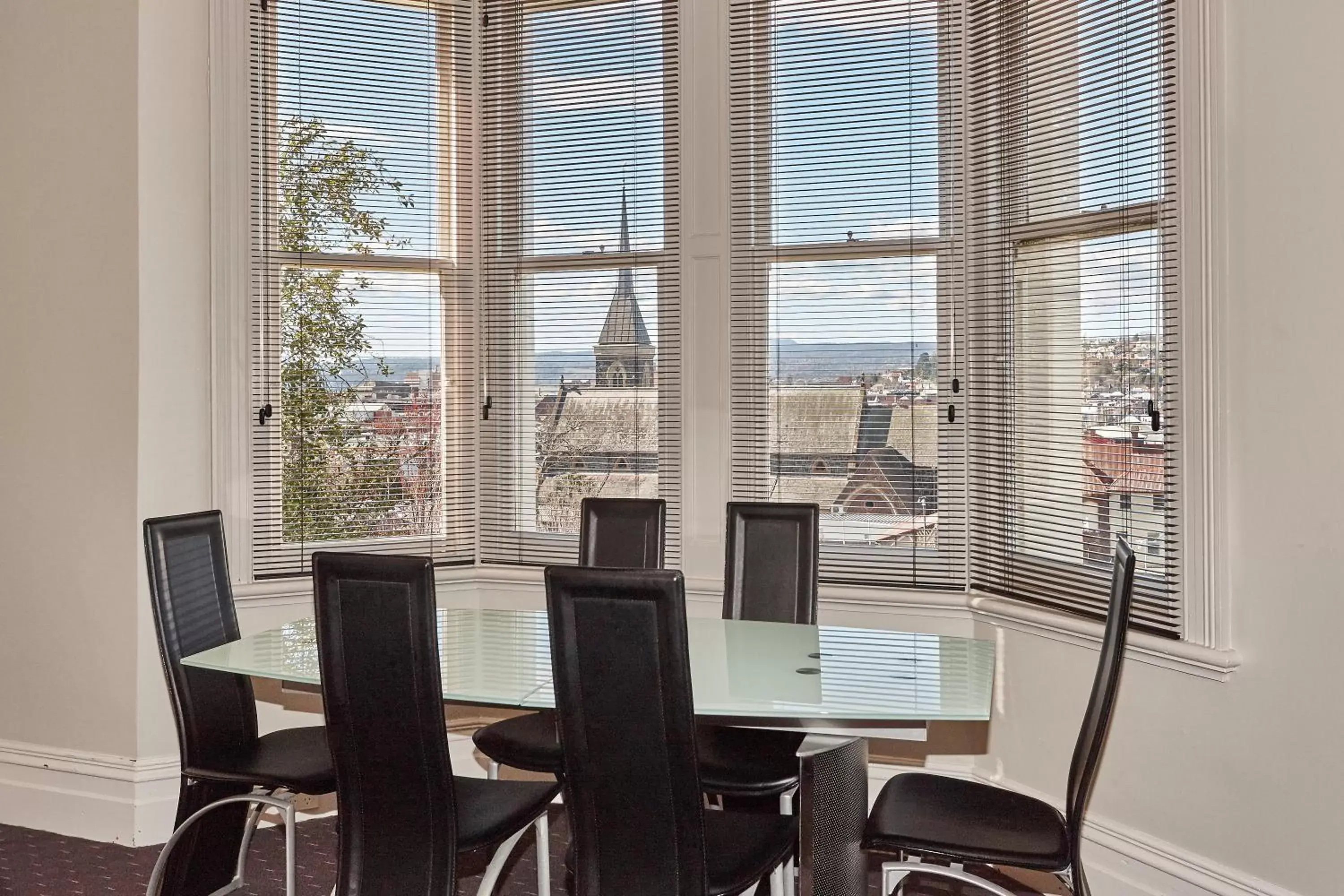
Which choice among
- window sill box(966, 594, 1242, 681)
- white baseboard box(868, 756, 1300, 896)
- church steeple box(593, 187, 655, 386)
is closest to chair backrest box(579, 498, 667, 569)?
church steeple box(593, 187, 655, 386)

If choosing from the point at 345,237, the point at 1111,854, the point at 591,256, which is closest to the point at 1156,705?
the point at 1111,854

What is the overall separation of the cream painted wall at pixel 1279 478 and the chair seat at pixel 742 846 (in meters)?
1.13

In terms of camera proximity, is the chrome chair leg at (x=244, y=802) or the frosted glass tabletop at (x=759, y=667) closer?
the frosted glass tabletop at (x=759, y=667)

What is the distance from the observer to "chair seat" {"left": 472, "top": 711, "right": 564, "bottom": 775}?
2857 millimetres

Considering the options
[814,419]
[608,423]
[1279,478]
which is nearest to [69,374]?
[608,423]

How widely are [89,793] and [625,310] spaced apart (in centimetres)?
248

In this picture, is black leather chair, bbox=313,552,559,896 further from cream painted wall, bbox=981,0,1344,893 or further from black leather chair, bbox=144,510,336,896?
cream painted wall, bbox=981,0,1344,893

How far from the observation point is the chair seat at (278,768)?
2590 mm

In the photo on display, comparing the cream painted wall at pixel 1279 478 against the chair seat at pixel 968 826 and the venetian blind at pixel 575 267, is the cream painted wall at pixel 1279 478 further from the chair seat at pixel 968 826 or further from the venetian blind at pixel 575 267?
the venetian blind at pixel 575 267

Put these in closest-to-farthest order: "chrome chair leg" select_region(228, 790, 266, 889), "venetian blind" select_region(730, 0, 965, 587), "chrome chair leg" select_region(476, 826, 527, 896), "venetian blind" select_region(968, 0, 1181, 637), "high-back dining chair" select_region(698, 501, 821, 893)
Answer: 1. "chrome chair leg" select_region(476, 826, 527, 896)
2. "venetian blind" select_region(968, 0, 1181, 637)
3. "chrome chair leg" select_region(228, 790, 266, 889)
4. "high-back dining chair" select_region(698, 501, 821, 893)
5. "venetian blind" select_region(730, 0, 965, 587)

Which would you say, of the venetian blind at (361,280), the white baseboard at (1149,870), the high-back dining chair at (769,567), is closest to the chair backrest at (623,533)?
the high-back dining chair at (769,567)

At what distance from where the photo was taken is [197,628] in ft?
9.14

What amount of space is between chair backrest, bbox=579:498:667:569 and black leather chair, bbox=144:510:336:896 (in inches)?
38.4

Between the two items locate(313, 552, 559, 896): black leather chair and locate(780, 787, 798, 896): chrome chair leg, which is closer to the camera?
locate(313, 552, 559, 896): black leather chair
